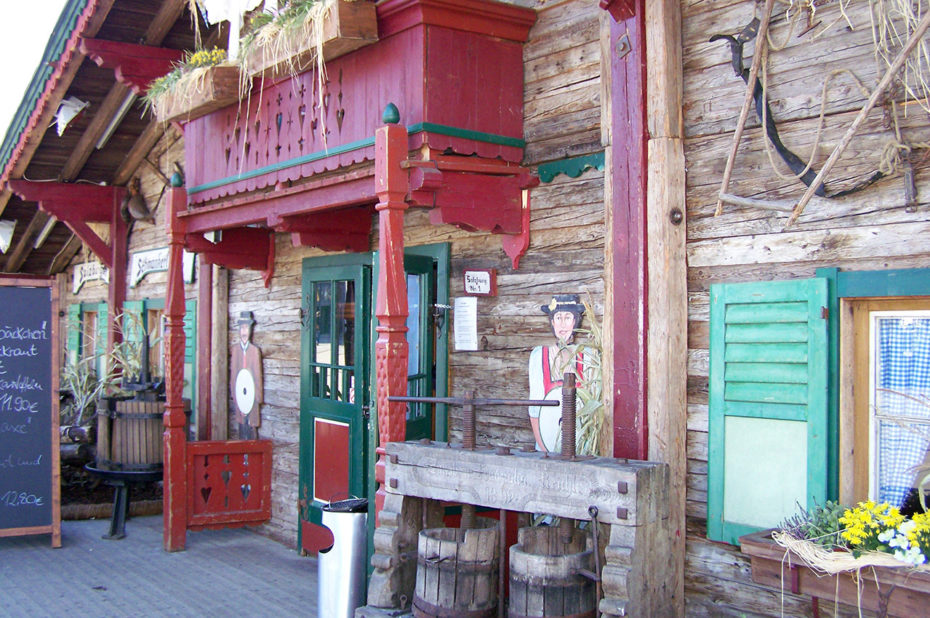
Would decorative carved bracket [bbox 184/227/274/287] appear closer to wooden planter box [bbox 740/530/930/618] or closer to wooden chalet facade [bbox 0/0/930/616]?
wooden chalet facade [bbox 0/0/930/616]

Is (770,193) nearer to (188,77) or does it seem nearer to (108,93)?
(188,77)

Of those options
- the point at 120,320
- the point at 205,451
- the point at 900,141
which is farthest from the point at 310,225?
the point at 120,320

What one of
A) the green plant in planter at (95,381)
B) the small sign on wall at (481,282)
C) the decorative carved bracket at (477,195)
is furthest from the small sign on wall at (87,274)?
the decorative carved bracket at (477,195)

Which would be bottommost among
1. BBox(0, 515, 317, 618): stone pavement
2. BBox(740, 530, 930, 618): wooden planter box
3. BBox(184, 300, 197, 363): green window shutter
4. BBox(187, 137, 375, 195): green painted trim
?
Result: BBox(0, 515, 317, 618): stone pavement

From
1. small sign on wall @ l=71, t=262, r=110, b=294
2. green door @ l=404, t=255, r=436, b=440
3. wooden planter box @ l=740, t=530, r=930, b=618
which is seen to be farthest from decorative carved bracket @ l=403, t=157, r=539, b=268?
small sign on wall @ l=71, t=262, r=110, b=294

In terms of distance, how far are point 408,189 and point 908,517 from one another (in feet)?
9.79

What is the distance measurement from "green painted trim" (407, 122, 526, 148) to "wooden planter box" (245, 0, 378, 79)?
2.18 ft

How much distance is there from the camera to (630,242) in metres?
4.66

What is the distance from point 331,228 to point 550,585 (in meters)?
Answer: 3.60

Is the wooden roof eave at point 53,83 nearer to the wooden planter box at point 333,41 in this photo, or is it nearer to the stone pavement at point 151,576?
the wooden planter box at point 333,41

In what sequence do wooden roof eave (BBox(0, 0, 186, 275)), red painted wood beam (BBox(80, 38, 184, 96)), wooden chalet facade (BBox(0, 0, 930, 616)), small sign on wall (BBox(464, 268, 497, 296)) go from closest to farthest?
wooden chalet facade (BBox(0, 0, 930, 616)) < small sign on wall (BBox(464, 268, 497, 296)) < wooden roof eave (BBox(0, 0, 186, 275)) < red painted wood beam (BBox(80, 38, 184, 96))

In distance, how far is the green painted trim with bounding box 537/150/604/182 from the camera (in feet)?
16.9

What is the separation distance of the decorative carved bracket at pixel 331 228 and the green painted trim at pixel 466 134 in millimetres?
1668

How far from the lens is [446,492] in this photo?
474cm
